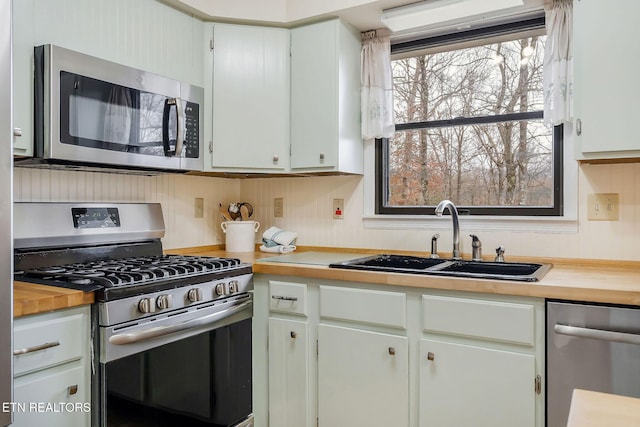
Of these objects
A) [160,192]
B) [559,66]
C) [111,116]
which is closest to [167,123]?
[111,116]

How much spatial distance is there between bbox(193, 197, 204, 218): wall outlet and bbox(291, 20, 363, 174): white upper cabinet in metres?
0.63

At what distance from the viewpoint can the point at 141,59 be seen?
2131mm

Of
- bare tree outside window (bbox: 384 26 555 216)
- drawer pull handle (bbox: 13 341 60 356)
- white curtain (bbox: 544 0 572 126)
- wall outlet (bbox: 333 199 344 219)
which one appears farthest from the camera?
wall outlet (bbox: 333 199 344 219)

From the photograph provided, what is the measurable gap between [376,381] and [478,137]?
1.33m

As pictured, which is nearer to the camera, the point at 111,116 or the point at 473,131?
the point at 111,116

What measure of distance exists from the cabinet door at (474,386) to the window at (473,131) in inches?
33.4

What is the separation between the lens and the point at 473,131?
2.49m

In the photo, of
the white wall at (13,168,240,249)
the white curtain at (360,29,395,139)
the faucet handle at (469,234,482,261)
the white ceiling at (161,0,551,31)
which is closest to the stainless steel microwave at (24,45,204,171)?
the white wall at (13,168,240,249)

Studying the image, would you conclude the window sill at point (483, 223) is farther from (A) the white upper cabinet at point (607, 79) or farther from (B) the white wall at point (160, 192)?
(B) the white wall at point (160, 192)

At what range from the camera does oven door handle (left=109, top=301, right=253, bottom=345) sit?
63.3 inches

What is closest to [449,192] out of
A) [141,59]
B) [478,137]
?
[478,137]

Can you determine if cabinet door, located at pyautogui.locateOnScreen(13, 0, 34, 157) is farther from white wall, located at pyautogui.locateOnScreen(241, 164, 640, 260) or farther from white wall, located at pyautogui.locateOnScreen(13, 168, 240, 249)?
white wall, located at pyautogui.locateOnScreen(241, 164, 640, 260)

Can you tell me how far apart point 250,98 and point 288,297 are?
A: 1.07 metres

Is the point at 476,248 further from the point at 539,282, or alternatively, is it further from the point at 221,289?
the point at 221,289
